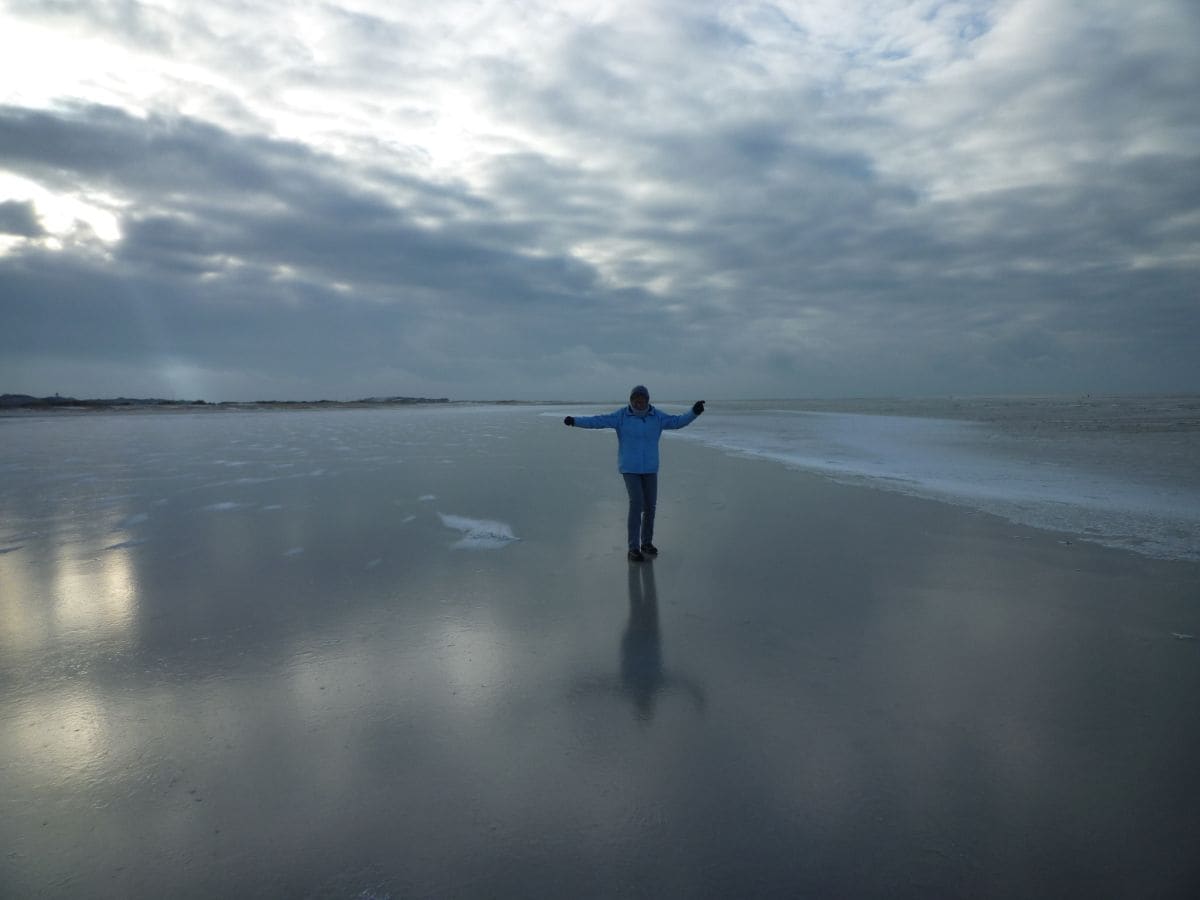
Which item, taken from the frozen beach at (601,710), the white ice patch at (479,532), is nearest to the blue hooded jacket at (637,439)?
the frozen beach at (601,710)

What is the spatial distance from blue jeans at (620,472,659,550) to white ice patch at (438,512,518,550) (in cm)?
151

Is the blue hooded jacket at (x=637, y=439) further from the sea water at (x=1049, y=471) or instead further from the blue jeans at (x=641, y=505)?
the sea water at (x=1049, y=471)

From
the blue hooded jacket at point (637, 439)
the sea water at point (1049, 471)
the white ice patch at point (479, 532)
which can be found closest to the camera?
the blue hooded jacket at point (637, 439)

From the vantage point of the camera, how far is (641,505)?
690cm

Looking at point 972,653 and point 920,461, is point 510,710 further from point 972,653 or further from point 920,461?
point 920,461

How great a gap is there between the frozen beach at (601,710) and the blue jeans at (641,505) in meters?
0.34

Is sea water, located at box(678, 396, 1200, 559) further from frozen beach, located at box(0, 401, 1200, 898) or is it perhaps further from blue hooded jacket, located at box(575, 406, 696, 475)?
blue hooded jacket, located at box(575, 406, 696, 475)

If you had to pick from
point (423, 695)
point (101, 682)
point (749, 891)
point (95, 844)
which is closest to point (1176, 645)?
point (749, 891)

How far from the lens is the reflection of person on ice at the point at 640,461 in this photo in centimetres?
685

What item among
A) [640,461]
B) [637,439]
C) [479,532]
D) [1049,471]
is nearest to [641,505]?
[640,461]

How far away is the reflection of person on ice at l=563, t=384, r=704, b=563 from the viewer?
22.5 ft

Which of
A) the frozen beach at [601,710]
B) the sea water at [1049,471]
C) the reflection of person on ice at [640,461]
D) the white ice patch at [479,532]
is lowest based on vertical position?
the frozen beach at [601,710]

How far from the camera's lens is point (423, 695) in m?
3.61

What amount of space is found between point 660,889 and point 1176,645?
13.5 feet
